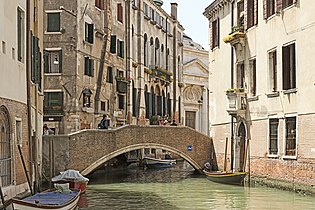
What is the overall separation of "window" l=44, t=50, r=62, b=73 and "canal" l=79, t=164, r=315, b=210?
433 cm

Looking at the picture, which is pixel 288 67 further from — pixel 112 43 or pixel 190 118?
pixel 190 118

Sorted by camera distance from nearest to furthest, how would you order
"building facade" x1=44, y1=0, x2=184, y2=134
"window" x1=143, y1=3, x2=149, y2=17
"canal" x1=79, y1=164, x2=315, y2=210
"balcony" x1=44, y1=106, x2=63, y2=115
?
1. "canal" x1=79, y1=164, x2=315, y2=210
2. "balcony" x1=44, y1=106, x2=63, y2=115
3. "building facade" x1=44, y1=0, x2=184, y2=134
4. "window" x1=143, y1=3, x2=149, y2=17

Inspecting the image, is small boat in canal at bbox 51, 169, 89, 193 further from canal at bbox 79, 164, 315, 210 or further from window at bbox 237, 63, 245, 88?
window at bbox 237, 63, 245, 88

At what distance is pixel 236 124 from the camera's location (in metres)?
21.1

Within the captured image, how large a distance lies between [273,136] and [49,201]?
26.9 feet

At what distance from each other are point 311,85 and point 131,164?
1690 centimetres

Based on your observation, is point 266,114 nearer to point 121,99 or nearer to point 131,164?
point 121,99

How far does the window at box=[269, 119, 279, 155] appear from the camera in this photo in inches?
A: 698

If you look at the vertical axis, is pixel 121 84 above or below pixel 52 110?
above

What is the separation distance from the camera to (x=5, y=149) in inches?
464

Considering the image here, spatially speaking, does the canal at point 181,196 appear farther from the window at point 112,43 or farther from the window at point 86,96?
the window at point 112,43

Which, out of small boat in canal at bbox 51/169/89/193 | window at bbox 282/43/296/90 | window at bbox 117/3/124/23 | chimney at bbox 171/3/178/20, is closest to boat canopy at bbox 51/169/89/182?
small boat in canal at bbox 51/169/89/193

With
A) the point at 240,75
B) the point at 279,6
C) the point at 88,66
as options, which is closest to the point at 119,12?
the point at 88,66

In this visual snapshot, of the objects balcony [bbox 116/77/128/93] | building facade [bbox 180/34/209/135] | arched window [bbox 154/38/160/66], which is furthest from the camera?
building facade [bbox 180/34/209/135]
